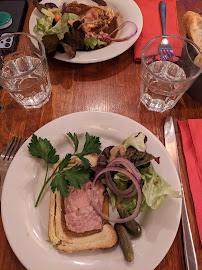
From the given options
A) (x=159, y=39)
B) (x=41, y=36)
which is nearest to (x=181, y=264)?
(x=159, y=39)

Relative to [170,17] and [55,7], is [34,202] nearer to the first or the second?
[55,7]

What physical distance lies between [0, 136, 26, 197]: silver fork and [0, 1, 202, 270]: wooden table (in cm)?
6

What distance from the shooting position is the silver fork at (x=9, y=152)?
3.59 ft

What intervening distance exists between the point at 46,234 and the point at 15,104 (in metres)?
0.78

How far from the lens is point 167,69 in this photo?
4.48ft

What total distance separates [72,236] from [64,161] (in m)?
0.32

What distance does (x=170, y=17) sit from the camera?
Result: 1.66 m

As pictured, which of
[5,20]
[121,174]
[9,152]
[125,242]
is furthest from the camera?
[5,20]

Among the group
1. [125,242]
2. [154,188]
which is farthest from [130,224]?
[154,188]

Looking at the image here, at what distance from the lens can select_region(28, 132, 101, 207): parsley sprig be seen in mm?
971

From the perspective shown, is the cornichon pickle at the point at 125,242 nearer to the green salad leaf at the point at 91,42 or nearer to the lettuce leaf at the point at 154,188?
the lettuce leaf at the point at 154,188

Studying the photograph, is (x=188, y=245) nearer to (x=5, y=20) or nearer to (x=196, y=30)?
(x=196, y=30)

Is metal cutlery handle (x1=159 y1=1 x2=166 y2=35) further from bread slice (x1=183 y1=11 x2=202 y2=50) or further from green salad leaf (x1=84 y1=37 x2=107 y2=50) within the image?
green salad leaf (x1=84 y1=37 x2=107 y2=50)

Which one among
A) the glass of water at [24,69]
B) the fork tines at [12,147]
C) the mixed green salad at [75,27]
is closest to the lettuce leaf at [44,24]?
the mixed green salad at [75,27]
